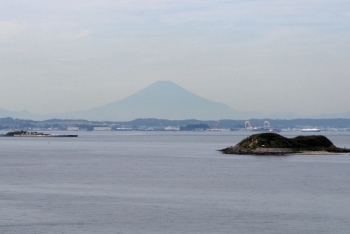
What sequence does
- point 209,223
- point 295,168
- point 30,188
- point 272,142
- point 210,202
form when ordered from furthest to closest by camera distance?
point 272,142
point 295,168
point 30,188
point 210,202
point 209,223

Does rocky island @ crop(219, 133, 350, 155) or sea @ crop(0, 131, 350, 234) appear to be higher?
rocky island @ crop(219, 133, 350, 155)

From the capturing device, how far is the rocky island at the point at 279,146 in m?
117

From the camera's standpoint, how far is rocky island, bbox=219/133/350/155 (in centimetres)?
11712

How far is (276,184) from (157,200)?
16425mm

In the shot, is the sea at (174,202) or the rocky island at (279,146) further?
the rocky island at (279,146)

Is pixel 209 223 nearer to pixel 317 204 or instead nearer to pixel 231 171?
pixel 317 204

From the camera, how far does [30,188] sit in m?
55.1

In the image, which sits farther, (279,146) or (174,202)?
(279,146)

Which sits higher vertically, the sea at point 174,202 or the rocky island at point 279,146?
the rocky island at point 279,146

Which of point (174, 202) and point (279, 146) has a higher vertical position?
point (279, 146)

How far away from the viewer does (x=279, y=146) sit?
388 ft

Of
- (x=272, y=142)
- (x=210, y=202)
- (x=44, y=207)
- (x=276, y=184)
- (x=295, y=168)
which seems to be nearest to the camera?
(x=44, y=207)

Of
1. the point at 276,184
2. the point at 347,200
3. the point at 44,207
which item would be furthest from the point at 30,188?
the point at 347,200

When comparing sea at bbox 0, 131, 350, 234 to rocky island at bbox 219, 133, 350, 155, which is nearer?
sea at bbox 0, 131, 350, 234
